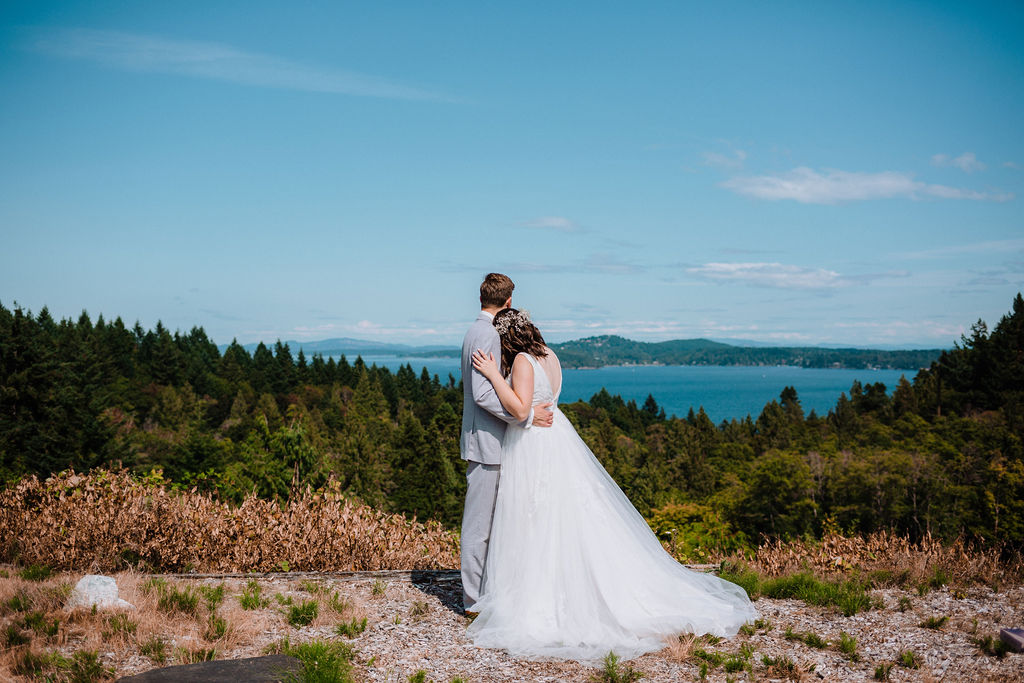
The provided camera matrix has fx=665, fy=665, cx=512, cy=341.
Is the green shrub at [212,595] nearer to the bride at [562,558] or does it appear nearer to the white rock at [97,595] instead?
the white rock at [97,595]

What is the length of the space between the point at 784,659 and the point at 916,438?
5163cm

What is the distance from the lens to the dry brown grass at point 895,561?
20.5ft

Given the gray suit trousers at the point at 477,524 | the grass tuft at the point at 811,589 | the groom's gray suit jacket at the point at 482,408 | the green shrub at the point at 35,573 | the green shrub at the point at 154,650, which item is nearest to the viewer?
the green shrub at the point at 154,650

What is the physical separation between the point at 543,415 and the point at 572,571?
118cm

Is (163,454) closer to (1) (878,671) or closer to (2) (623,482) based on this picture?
(2) (623,482)

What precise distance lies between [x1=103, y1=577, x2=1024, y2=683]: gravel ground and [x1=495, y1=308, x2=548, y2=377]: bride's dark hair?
2.08m

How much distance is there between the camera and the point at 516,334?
507cm

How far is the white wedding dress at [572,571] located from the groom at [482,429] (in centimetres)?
11

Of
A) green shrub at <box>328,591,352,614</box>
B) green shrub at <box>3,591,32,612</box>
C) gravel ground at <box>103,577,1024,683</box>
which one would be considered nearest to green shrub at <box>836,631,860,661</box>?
gravel ground at <box>103,577,1024,683</box>

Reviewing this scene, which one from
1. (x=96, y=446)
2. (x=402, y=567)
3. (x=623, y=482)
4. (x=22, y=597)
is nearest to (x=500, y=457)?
(x=402, y=567)

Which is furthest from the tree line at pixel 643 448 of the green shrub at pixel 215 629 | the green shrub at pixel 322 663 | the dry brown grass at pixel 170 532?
the green shrub at pixel 322 663

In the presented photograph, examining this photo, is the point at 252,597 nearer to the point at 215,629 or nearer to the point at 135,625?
Result: the point at 215,629

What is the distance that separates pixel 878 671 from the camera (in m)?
4.20

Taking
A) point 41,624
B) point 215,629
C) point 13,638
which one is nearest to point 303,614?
point 215,629
